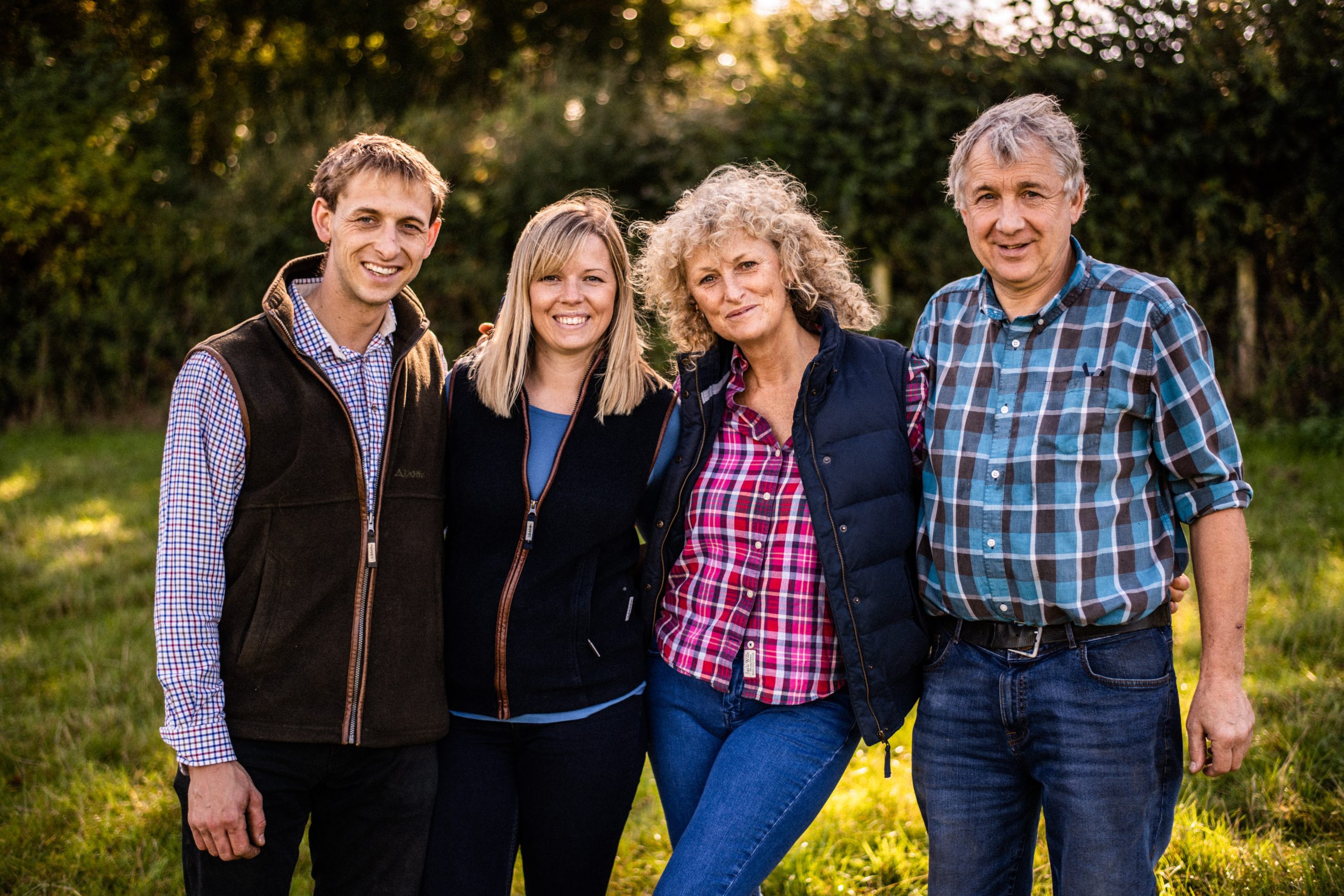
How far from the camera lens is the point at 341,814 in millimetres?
2529

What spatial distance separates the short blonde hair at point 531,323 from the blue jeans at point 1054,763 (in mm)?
1167

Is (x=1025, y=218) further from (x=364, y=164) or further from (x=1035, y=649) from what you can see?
(x=364, y=164)

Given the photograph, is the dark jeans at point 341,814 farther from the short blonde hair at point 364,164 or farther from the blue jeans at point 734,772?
the short blonde hair at point 364,164

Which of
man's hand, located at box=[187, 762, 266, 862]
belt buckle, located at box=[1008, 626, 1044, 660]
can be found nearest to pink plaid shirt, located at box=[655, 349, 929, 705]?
belt buckle, located at box=[1008, 626, 1044, 660]

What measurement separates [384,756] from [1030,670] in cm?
161

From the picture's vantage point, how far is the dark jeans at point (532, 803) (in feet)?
8.50

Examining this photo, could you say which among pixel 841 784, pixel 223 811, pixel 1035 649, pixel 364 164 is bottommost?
pixel 841 784

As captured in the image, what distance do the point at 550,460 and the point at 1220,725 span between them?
1.78 metres

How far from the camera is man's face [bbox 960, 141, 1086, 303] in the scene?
2.42 meters

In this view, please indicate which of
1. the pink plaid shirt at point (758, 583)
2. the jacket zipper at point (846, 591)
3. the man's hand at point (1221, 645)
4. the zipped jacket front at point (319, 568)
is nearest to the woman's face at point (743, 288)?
the pink plaid shirt at point (758, 583)

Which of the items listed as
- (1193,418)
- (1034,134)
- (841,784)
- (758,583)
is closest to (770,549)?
(758,583)

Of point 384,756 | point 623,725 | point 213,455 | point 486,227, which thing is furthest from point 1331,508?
point 486,227

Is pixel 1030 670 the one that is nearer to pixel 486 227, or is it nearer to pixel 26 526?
pixel 26 526

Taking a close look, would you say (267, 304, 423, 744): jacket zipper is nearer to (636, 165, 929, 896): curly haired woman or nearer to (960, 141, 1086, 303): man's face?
(636, 165, 929, 896): curly haired woman
